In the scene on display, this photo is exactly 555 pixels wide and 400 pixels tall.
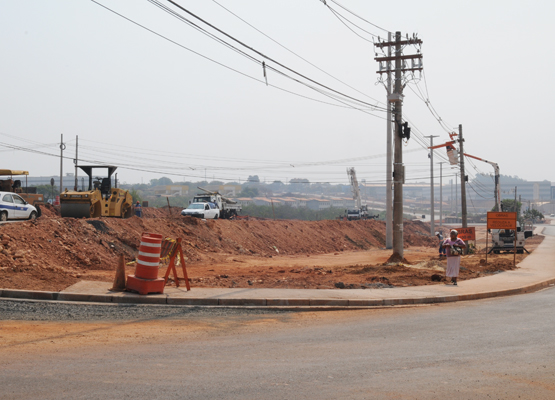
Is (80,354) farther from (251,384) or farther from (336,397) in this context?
(336,397)

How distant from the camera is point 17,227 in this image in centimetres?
1972

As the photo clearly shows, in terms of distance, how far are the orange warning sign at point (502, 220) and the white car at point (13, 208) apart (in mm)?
21437

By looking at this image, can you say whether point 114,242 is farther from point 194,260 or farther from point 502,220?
point 502,220

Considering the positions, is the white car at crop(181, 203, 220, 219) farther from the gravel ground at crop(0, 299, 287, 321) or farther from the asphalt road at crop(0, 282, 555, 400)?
Answer: the asphalt road at crop(0, 282, 555, 400)

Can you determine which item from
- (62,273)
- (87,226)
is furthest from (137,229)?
(62,273)

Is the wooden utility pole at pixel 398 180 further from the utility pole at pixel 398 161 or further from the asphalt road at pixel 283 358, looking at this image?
the asphalt road at pixel 283 358

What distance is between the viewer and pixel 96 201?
1096 inches

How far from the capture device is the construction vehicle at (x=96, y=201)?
27.1m

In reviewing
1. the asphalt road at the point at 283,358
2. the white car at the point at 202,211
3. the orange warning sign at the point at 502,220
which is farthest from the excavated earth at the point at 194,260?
the asphalt road at the point at 283,358

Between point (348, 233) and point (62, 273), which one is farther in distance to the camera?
point (348, 233)

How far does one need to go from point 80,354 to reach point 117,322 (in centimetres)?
268

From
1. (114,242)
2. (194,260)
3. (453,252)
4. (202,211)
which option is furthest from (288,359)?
(202,211)

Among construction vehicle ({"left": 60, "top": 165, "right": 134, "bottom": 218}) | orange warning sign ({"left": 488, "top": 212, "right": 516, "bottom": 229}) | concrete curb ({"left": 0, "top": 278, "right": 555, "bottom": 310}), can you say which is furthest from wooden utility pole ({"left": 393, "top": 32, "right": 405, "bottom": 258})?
construction vehicle ({"left": 60, "top": 165, "right": 134, "bottom": 218})

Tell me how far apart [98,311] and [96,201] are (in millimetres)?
17398
